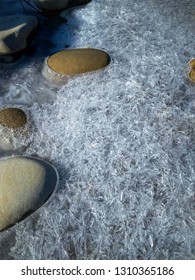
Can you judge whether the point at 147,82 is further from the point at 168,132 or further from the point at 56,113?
the point at 56,113

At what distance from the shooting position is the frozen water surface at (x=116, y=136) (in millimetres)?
2625

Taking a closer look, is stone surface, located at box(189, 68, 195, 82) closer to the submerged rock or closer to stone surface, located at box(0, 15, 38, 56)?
the submerged rock

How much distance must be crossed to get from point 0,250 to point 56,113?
4.41ft

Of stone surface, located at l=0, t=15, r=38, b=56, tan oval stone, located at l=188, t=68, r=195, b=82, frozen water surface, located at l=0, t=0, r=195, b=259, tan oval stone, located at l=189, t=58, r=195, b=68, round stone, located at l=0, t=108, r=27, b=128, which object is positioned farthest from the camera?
stone surface, located at l=0, t=15, r=38, b=56

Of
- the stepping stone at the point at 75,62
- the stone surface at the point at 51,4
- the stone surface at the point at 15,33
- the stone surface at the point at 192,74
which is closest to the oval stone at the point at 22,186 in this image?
the stepping stone at the point at 75,62

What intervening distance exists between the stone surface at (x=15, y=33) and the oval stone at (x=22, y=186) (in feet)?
4.92

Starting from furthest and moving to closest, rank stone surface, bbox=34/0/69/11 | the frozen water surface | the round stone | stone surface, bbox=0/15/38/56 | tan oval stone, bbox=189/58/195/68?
1. stone surface, bbox=34/0/69/11
2. stone surface, bbox=0/15/38/56
3. tan oval stone, bbox=189/58/195/68
4. the round stone
5. the frozen water surface

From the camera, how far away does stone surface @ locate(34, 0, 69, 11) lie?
4.51 m

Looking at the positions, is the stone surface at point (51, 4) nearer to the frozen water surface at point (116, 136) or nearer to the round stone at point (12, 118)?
the frozen water surface at point (116, 136)

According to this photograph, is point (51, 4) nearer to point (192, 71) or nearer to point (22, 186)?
point (192, 71)

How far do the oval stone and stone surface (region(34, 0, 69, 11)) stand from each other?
2337mm

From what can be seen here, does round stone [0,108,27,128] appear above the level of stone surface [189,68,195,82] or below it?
below

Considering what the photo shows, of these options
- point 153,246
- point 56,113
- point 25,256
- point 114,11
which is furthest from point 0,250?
point 114,11

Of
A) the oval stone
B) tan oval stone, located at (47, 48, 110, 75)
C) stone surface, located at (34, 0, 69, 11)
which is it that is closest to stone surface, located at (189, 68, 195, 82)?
tan oval stone, located at (47, 48, 110, 75)
